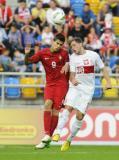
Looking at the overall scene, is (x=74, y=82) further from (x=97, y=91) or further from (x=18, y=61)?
(x=18, y=61)

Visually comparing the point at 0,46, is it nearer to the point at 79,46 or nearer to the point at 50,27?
the point at 50,27

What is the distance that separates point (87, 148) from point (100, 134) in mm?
1325

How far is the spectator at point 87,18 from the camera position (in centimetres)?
2150

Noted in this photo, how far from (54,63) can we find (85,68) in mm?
718

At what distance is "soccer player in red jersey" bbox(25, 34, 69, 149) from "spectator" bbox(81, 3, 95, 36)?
Result: 678 cm

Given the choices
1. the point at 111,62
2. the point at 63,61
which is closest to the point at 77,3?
the point at 111,62

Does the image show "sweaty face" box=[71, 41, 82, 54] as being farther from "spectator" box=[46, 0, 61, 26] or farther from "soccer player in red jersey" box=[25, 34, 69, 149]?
"spectator" box=[46, 0, 61, 26]

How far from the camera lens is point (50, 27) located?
21.2 m

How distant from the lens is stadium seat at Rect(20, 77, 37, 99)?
17.7 metres

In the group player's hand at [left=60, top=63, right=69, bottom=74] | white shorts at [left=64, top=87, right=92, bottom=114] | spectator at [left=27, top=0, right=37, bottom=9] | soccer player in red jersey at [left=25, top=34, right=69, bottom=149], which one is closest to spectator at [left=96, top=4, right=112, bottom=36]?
spectator at [left=27, top=0, right=37, bottom=9]

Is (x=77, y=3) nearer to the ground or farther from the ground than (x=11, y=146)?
farther from the ground

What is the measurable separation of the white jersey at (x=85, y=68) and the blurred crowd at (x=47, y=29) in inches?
196

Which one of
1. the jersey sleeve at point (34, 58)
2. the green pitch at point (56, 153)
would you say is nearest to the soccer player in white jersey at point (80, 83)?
the green pitch at point (56, 153)

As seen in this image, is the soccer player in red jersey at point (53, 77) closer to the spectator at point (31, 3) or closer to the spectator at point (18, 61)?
the spectator at point (18, 61)
